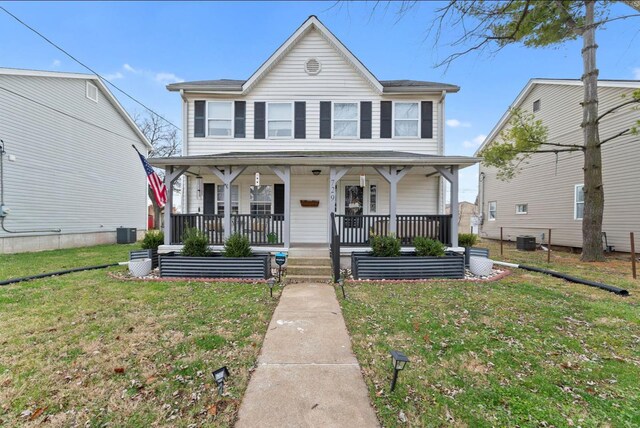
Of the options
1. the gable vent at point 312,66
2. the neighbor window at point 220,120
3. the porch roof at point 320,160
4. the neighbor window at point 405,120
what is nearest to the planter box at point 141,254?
the porch roof at point 320,160

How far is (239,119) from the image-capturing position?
32.7ft

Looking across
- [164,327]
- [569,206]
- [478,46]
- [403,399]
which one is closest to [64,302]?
[164,327]

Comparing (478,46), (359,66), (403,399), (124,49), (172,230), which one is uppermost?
(124,49)

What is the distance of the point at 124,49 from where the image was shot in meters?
14.6

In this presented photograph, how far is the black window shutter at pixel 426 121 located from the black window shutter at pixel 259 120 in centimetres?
582

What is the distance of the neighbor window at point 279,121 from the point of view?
32.7ft

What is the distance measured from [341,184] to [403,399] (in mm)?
8009

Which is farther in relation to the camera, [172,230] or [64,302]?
[172,230]

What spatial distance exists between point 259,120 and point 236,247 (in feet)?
16.8

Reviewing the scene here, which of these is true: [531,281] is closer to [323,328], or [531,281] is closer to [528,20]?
[323,328]

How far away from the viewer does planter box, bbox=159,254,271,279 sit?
271 inches

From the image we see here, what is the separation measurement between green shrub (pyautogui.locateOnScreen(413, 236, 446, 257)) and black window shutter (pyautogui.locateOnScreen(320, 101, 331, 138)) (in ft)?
16.6

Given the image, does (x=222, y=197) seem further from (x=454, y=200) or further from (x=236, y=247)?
(x=454, y=200)

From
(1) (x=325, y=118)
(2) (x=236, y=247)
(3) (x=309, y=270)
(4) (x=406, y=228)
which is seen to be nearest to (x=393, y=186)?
(4) (x=406, y=228)
